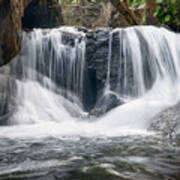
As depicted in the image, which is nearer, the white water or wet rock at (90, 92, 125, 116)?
the white water

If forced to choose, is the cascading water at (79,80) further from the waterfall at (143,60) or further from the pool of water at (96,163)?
the pool of water at (96,163)

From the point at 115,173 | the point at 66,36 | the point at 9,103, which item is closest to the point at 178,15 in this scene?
the point at 66,36

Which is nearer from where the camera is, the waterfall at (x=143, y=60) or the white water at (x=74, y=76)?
the white water at (x=74, y=76)

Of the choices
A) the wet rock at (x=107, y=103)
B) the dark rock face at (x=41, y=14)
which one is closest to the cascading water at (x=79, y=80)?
the wet rock at (x=107, y=103)

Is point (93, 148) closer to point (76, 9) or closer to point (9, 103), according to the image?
point (9, 103)

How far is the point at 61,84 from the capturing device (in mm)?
11031

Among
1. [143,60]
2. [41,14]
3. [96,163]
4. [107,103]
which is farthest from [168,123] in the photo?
[41,14]

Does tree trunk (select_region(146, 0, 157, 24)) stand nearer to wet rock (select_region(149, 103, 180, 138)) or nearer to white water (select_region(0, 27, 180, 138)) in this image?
white water (select_region(0, 27, 180, 138))

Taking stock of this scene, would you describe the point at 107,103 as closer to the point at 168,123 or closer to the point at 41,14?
the point at 168,123

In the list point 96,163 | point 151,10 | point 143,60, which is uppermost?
point 151,10

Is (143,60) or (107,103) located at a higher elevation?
(143,60)

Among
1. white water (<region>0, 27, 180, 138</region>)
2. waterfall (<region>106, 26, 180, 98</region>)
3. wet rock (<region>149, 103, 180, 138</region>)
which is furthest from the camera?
waterfall (<region>106, 26, 180, 98</region>)

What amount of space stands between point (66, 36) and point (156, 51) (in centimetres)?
403

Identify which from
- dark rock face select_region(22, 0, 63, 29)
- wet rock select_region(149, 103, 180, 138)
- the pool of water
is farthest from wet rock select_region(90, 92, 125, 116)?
dark rock face select_region(22, 0, 63, 29)
